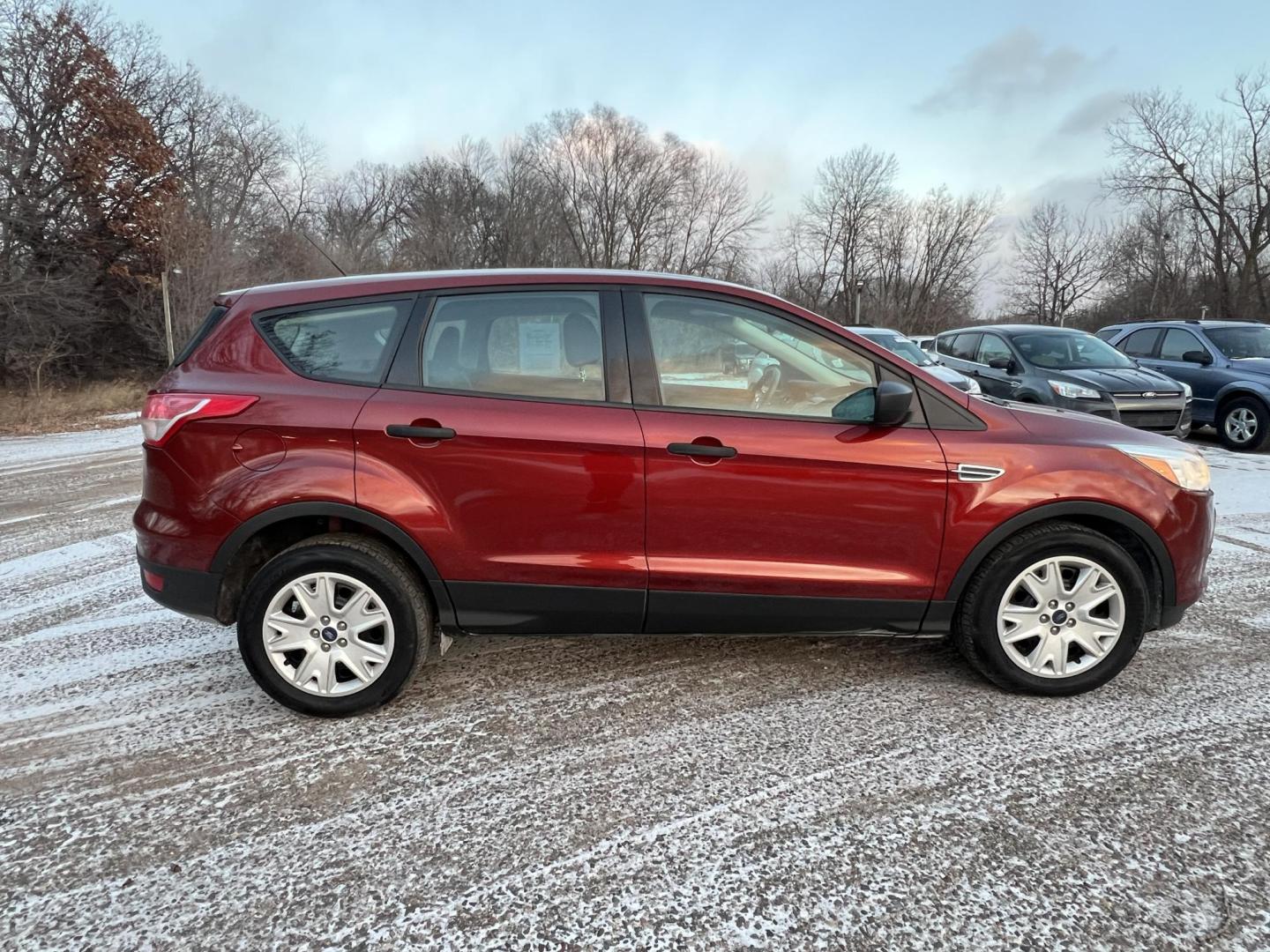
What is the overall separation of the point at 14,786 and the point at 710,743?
8.11 feet

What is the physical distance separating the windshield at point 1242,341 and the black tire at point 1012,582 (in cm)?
975

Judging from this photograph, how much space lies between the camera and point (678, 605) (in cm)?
296

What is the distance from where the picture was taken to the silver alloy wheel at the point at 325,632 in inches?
112

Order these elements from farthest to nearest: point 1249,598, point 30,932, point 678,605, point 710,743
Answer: point 1249,598, point 678,605, point 710,743, point 30,932

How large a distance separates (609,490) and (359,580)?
1057 mm

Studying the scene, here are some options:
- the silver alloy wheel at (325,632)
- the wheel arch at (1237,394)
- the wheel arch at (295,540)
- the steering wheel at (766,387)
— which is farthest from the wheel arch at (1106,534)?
the wheel arch at (1237,394)

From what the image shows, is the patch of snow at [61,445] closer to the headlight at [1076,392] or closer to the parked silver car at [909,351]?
the parked silver car at [909,351]

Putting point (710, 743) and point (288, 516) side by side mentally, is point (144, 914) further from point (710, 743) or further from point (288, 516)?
point (710, 743)

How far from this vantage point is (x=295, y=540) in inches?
121

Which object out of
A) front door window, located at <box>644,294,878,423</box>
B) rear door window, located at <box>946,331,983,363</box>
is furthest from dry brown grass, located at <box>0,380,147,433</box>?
rear door window, located at <box>946,331,983,363</box>

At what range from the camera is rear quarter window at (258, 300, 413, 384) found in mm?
2928

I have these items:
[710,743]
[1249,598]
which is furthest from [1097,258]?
[710,743]

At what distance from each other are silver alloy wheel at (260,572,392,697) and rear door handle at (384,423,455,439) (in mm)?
605

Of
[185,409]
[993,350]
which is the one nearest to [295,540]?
[185,409]
